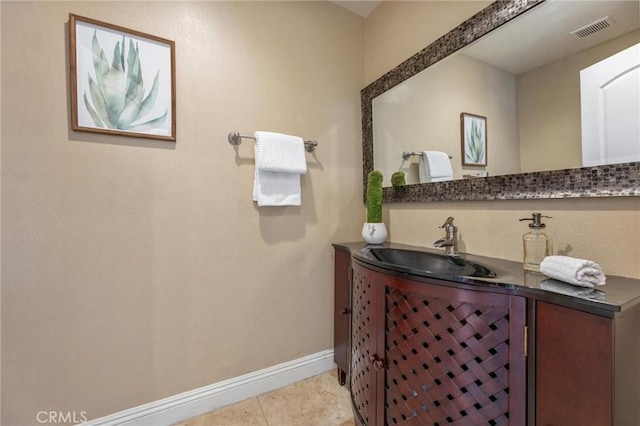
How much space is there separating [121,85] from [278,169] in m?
0.79

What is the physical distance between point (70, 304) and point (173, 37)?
1.30 m

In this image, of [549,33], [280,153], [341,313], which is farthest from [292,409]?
[549,33]

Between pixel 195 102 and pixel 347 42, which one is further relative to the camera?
pixel 347 42

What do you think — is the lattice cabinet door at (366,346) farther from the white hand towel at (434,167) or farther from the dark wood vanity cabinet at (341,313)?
the white hand towel at (434,167)

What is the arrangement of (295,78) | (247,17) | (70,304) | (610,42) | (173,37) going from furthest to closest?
(295,78), (247,17), (173,37), (70,304), (610,42)

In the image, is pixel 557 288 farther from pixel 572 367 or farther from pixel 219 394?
pixel 219 394

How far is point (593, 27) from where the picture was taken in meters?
0.87

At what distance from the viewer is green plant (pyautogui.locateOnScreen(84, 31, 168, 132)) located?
1164mm

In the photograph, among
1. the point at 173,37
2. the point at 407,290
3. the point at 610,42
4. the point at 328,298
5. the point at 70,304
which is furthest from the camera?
the point at 328,298

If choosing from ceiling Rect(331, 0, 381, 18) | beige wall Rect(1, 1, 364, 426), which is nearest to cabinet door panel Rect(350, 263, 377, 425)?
beige wall Rect(1, 1, 364, 426)

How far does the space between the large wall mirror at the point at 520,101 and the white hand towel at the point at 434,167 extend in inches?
0.8

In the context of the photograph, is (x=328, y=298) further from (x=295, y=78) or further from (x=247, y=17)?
(x=247, y=17)

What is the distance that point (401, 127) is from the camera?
1.59 metres

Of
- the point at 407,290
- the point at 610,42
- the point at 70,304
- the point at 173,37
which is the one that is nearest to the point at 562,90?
the point at 610,42
